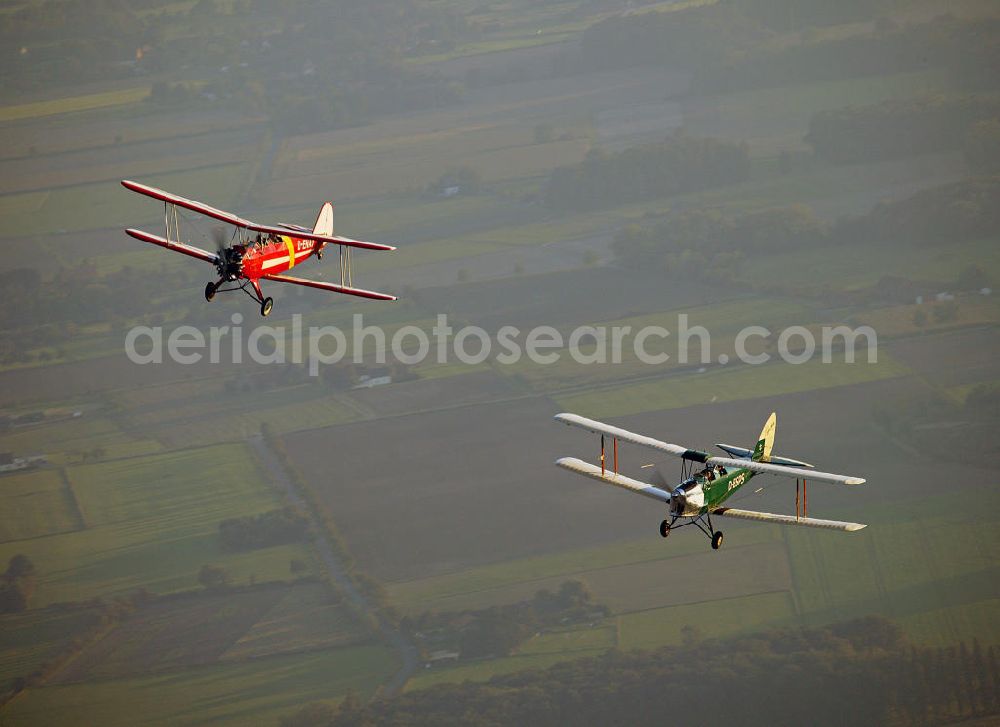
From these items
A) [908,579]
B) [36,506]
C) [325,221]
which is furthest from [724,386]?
[325,221]

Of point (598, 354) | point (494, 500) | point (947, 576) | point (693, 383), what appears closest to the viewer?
point (947, 576)

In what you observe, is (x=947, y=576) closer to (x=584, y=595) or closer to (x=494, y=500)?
(x=584, y=595)

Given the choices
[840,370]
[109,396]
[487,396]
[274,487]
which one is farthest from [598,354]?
[109,396]

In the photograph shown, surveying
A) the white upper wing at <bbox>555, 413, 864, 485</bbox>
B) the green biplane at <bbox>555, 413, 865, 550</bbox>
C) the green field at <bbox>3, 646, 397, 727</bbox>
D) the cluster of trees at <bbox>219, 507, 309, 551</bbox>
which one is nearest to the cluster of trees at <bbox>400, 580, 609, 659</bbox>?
the green field at <bbox>3, 646, 397, 727</bbox>

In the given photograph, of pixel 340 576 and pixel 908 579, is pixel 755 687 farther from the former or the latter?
pixel 340 576

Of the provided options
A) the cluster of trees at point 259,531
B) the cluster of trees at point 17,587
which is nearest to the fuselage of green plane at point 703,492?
the cluster of trees at point 259,531

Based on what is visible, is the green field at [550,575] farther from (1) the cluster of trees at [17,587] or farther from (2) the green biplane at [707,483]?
(2) the green biplane at [707,483]

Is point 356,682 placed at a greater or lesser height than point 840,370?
lesser
